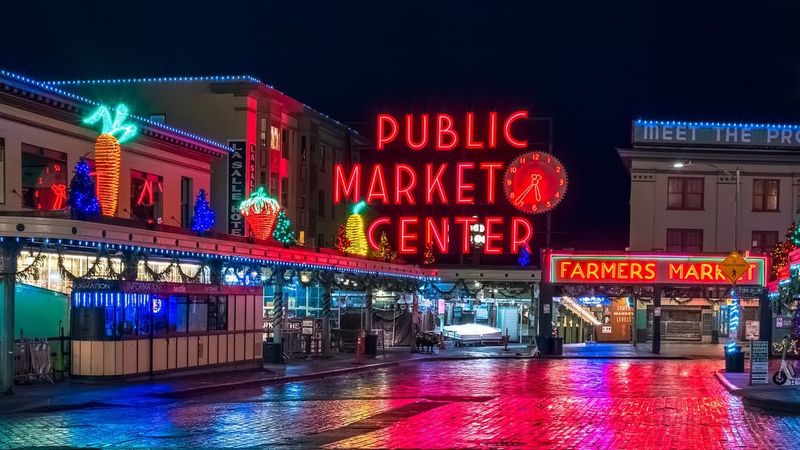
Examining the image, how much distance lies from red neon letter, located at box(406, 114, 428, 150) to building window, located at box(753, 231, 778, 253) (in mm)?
20859

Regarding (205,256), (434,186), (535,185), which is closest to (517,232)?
(535,185)

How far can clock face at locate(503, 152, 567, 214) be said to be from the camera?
64062 mm

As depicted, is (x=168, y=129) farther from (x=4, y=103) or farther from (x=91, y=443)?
(x=91, y=443)

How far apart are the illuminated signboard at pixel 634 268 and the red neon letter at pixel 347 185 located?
14701 millimetres

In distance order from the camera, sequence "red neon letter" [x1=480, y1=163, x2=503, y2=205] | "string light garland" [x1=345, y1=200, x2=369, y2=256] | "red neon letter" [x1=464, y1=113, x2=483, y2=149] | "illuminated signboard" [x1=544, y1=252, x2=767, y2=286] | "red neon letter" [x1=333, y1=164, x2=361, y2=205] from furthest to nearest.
→ "red neon letter" [x1=464, y1=113, x2=483, y2=149] → "red neon letter" [x1=480, y1=163, x2=503, y2=205] → "red neon letter" [x1=333, y1=164, x2=361, y2=205] → "illuminated signboard" [x1=544, y1=252, x2=767, y2=286] → "string light garland" [x1=345, y1=200, x2=369, y2=256]

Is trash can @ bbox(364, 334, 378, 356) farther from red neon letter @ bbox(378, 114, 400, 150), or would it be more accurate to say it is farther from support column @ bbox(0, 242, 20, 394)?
red neon letter @ bbox(378, 114, 400, 150)

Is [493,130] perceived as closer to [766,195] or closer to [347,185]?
[347,185]

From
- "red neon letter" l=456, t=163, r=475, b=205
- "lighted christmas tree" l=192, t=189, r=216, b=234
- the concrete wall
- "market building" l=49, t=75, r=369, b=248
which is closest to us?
"lighted christmas tree" l=192, t=189, r=216, b=234

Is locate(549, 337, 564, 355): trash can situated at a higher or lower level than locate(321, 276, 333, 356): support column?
lower

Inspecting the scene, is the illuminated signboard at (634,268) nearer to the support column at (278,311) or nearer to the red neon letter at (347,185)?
the red neon letter at (347,185)

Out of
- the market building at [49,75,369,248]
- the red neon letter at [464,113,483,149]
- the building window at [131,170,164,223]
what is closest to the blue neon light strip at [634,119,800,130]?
the red neon letter at [464,113,483,149]

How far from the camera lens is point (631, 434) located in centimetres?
1741

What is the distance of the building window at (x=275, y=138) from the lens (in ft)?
172

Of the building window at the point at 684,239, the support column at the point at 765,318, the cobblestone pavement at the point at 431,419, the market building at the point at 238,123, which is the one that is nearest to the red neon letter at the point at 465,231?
the market building at the point at 238,123
